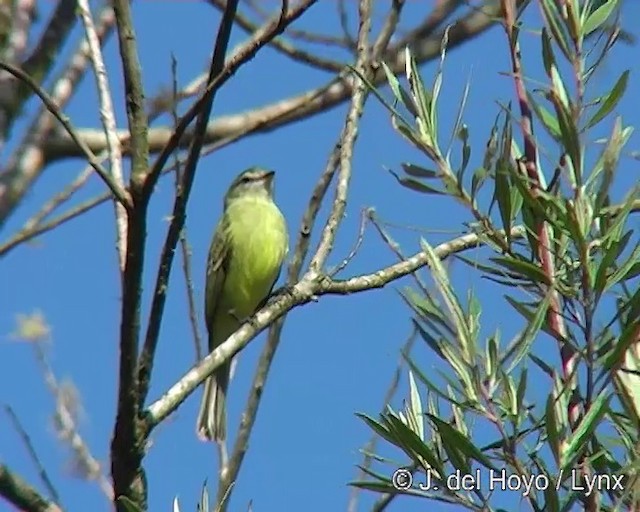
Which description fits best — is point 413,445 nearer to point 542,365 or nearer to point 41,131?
point 542,365

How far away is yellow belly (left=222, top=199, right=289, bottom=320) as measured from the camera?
5.86 m

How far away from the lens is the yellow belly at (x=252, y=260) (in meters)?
5.86

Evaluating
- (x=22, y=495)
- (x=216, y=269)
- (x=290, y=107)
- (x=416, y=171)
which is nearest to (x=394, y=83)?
(x=416, y=171)

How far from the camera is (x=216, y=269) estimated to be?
6047 mm

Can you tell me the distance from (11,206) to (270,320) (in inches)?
83.0

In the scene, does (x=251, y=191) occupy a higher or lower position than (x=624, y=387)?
higher

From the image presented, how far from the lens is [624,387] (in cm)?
161

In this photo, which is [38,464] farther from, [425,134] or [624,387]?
[624,387]

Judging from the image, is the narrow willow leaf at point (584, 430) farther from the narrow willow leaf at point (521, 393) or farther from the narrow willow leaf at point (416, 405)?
the narrow willow leaf at point (416, 405)

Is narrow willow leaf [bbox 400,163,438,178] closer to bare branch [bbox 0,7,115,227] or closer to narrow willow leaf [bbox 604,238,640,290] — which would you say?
narrow willow leaf [bbox 604,238,640,290]

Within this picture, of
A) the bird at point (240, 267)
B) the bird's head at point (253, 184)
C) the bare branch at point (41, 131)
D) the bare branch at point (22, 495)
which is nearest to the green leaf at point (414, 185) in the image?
the bare branch at point (22, 495)

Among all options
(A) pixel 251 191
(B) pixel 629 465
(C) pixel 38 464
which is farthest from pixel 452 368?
(A) pixel 251 191

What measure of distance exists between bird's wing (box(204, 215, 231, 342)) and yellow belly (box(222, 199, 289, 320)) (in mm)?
35

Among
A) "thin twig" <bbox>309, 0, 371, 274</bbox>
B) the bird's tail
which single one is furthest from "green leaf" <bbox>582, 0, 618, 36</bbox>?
the bird's tail
